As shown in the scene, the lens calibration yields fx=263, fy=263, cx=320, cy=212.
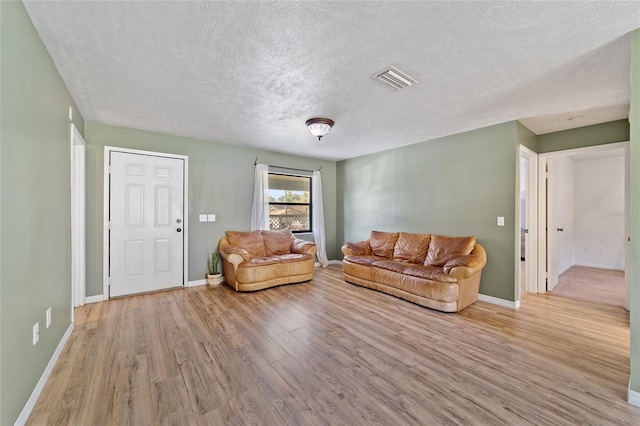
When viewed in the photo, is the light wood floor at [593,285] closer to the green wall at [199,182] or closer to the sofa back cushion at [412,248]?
the sofa back cushion at [412,248]

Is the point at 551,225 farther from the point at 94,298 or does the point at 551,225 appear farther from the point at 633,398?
the point at 94,298

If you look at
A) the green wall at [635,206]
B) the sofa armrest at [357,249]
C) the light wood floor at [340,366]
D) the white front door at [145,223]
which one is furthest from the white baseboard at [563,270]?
the white front door at [145,223]

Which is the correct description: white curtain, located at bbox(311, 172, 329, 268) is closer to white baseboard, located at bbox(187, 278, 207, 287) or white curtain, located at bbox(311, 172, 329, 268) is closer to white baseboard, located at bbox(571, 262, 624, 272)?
white baseboard, located at bbox(187, 278, 207, 287)

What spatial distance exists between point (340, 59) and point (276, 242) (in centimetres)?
Answer: 348

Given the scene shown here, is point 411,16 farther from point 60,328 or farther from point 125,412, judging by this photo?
point 60,328

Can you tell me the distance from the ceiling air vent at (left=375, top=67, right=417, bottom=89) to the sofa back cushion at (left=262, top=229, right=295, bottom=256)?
10.9 ft

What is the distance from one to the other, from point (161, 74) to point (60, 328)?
7.96 ft

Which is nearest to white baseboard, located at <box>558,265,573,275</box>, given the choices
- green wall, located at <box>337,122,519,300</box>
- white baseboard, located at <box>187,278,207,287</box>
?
green wall, located at <box>337,122,519,300</box>

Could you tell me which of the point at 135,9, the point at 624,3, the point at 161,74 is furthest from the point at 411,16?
the point at 161,74

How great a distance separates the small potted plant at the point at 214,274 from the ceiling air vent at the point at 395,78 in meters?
3.70

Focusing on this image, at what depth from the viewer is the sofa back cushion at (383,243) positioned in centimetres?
461

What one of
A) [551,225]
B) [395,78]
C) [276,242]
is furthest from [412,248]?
[395,78]

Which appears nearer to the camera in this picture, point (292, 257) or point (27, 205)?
point (27, 205)

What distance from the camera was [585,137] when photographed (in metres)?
3.64
